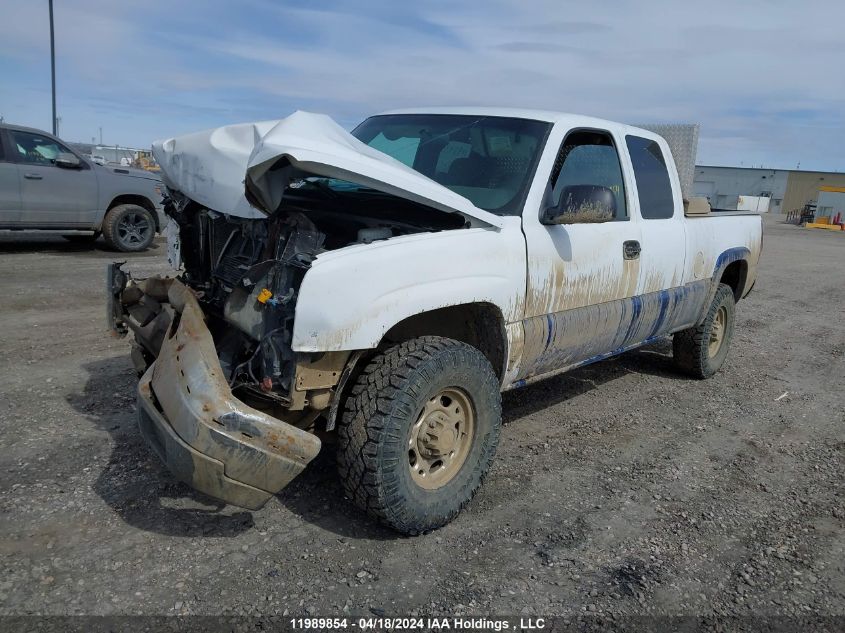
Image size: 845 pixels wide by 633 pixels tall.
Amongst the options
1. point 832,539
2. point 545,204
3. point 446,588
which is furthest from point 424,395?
point 832,539

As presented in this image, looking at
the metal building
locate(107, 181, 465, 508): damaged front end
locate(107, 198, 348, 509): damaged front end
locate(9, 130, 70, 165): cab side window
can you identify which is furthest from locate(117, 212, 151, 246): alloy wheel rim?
the metal building

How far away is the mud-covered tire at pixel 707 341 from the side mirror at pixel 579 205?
246cm

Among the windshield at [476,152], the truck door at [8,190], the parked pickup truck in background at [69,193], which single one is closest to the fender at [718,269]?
the windshield at [476,152]

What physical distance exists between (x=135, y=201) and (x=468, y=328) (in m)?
9.47

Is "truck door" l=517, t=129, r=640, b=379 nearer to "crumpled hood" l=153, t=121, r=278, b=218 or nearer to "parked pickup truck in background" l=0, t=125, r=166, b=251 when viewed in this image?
"crumpled hood" l=153, t=121, r=278, b=218

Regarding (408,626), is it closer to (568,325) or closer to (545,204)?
(568,325)

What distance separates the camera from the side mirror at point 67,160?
10.5 meters

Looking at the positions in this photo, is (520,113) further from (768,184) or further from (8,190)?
(768,184)

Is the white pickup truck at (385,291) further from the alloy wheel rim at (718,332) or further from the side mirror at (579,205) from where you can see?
the alloy wheel rim at (718,332)

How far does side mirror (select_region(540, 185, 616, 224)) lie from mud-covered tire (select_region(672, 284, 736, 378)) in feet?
8.06

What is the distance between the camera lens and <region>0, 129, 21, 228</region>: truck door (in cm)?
995

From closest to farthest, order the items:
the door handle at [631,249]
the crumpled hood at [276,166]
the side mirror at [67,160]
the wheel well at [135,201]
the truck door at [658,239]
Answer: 1. the crumpled hood at [276,166]
2. the door handle at [631,249]
3. the truck door at [658,239]
4. the side mirror at [67,160]
5. the wheel well at [135,201]

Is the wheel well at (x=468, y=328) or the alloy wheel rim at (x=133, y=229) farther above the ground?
the wheel well at (x=468, y=328)

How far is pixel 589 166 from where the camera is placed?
4336mm
